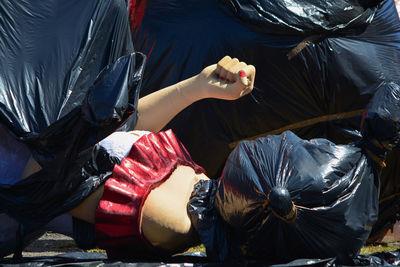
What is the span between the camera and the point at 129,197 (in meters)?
2.53

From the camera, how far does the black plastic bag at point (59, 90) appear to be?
7.98 feet

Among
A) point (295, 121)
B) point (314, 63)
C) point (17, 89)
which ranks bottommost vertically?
point (295, 121)

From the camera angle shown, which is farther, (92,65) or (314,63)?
(314,63)

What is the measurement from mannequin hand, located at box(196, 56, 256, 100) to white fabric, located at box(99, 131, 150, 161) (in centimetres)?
40

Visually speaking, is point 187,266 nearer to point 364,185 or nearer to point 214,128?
point 364,185

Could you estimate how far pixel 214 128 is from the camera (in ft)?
12.4

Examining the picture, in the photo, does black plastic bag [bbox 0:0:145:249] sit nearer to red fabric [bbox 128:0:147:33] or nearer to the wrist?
the wrist

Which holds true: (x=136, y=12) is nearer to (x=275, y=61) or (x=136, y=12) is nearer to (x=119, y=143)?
(x=275, y=61)

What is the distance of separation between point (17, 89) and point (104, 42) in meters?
0.44

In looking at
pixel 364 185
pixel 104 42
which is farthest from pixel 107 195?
pixel 364 185

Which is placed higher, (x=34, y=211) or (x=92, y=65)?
(x=92, y=65)

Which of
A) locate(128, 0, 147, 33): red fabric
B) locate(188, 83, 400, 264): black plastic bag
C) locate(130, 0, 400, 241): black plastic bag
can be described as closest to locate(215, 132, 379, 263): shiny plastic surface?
locate(188, 83, 400, 264): black plastic bag

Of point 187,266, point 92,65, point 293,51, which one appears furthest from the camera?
point 293,51

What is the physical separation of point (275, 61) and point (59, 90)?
1573 mm
